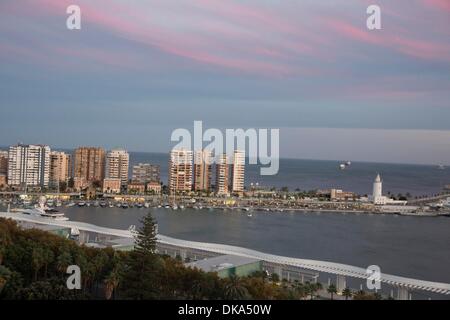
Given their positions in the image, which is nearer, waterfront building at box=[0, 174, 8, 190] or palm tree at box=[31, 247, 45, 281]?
palm tree at box=[31, 247, 45, 281]

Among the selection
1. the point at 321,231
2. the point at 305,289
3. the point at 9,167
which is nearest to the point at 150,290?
the point at 305,289

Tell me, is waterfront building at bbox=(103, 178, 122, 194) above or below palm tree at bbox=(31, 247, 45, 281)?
above

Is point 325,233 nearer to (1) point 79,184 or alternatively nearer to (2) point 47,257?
(2) point 47,257

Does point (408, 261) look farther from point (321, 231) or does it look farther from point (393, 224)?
point (393, 224)

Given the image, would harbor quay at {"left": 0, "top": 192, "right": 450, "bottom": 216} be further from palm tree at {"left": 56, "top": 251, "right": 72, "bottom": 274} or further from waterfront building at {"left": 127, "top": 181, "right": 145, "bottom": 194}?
palm tree at {"left": 56, "top": 251, "right": 72, "bottom": 274}

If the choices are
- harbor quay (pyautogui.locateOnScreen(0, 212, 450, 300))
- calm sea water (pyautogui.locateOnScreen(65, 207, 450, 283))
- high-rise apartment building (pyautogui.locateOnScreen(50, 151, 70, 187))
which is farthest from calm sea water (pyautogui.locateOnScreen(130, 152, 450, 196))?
harbor quay (pyautogui.locateOnScreen(0, 212, 450, 300))

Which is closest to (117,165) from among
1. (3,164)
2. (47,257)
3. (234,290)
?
(3,164)
